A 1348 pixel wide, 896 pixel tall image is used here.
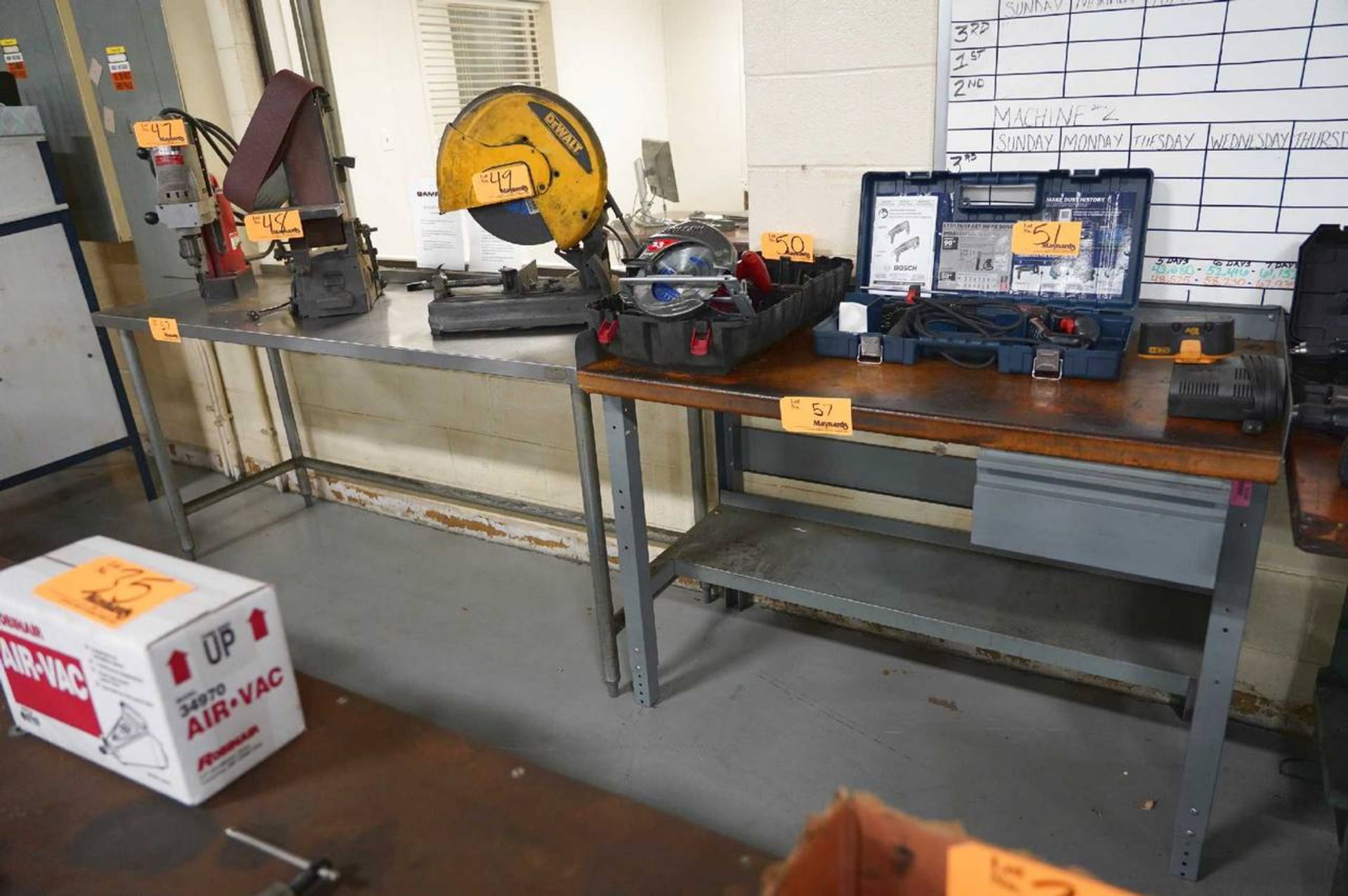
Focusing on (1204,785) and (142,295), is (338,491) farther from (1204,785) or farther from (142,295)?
(1204,785)

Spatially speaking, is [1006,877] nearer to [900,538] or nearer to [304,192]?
[900,538]

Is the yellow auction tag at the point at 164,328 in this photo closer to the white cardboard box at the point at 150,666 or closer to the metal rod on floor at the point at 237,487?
the metal rod on floor at the point at 237,487

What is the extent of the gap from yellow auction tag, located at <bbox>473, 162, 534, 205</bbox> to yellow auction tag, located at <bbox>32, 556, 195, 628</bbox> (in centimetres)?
125

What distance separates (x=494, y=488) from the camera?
10.3 feet

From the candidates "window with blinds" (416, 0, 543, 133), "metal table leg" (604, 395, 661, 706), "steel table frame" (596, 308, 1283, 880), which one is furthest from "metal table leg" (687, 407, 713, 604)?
"window with blinds" (416, 0, 543, 133)

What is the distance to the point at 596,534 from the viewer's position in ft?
7.00

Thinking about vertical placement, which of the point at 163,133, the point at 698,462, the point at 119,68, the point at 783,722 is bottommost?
the point at 783,722

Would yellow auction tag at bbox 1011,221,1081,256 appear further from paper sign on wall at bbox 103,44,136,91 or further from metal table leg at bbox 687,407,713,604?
paper sign on wall at bbox 103,44,136,91

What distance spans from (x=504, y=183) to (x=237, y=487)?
6.25 ft

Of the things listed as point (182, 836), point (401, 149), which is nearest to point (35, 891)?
point (182, 836)

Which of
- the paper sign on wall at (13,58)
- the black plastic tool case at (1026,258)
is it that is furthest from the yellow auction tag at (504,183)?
the paper sign on wall at (13,58)

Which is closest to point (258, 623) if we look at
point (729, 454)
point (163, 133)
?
point (729, 454)

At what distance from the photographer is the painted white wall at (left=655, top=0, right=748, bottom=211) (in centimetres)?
→ 591

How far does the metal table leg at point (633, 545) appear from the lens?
6.26ft
